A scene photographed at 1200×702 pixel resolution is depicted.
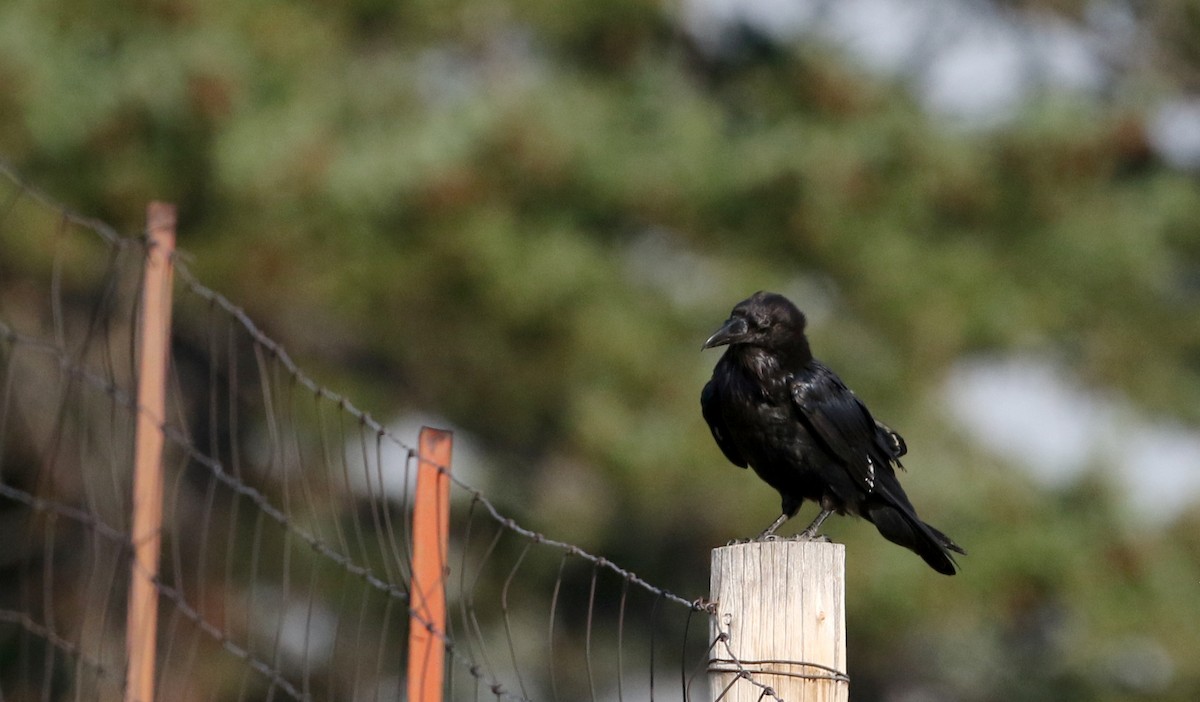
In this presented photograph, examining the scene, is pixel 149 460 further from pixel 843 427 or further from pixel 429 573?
pixel 843 427

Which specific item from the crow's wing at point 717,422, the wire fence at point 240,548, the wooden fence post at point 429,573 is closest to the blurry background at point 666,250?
the wire fence at point 240,548

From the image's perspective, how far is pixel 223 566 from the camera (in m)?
9.27

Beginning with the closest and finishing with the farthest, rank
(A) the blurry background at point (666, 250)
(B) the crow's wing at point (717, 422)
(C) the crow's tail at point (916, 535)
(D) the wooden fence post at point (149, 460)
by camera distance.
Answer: (D) the wooden fence post at point (149, 460), (C) the crow's tail at point (916, 535), (B) the crow's wing at point (717, 422), (A) the blurry background at point (666, 250)

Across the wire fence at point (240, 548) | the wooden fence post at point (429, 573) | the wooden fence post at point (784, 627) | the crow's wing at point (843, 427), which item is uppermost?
the wire fence at point (240, 548)

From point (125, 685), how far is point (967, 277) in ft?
19.9

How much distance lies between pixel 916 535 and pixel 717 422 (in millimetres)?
669

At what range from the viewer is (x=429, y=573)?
316 cm

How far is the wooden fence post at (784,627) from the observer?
2.60 meters

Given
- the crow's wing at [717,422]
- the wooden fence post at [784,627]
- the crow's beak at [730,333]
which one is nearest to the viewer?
the wooden fence post at [784,627]

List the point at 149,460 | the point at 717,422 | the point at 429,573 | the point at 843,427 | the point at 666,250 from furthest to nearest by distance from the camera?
the point at 666,250 < the point at 717,422 < the point at 843,427 < the point at 149,460 < the point at 429,573

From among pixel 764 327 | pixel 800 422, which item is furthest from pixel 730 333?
pixel 800 422

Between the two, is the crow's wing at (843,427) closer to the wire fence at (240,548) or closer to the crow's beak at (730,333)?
the crow's beak at (730,333)

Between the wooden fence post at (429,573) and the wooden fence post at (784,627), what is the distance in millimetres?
660

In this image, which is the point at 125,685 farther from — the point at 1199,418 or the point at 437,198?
the point at 1199,418
